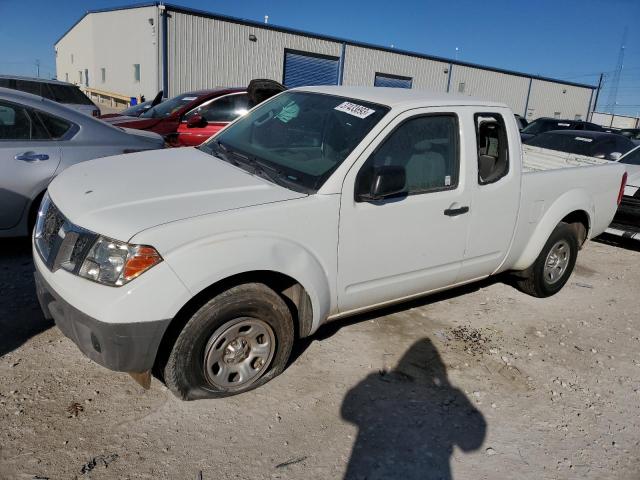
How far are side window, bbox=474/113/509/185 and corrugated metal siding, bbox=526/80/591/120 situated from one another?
127 feet

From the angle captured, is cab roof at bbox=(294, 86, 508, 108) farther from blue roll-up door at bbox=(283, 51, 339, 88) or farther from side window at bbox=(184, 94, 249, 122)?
blue roll-up door at bbox=(283, 51, 339, 88)

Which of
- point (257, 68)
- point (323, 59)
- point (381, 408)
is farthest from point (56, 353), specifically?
point (323, 59)

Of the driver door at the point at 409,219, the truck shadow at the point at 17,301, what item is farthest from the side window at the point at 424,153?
the truck shadow at the point at 17,301

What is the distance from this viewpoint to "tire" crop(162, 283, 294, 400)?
280 centimetres

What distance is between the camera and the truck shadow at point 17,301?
3.58m

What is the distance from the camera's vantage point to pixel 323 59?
27.9m

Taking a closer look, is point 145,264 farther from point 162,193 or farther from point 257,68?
point 257,68

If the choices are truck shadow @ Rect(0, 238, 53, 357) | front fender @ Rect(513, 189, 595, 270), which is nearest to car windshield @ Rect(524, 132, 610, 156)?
front fender @ Rect(513, 189, 595, 270)

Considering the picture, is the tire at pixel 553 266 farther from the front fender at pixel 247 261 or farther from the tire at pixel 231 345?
the tire at pixel 231 345

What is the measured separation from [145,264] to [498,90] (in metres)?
38.1

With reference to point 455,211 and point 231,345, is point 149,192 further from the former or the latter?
point 455,211

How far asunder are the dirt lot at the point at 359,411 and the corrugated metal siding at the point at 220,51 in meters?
20.8

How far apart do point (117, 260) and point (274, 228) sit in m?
0.83

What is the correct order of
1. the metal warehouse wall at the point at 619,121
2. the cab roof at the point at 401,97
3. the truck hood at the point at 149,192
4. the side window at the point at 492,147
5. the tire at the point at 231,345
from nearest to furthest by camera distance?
the truck hood at the point at 149,192 → the tire at the point at 231,345 → the cab roof at the point at 401,97 → the side window at the point at 492,147 → the metal warehouse wall at the point at 619,121
